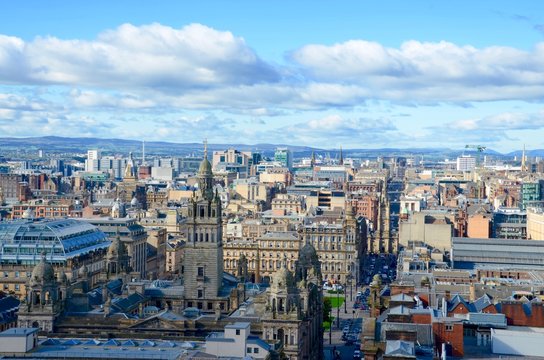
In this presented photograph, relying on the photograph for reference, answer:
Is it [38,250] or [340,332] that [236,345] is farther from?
[38,250]

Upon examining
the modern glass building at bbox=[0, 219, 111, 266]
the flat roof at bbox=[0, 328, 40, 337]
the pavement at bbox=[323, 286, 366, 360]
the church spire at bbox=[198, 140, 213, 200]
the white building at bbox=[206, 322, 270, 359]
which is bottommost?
the pavement at bbox=[323, 286, 366, 360]

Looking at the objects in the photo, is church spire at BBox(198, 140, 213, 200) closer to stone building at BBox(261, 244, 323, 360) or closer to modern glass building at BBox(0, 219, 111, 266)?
stone building at BBox(261, 244, 323, 360)

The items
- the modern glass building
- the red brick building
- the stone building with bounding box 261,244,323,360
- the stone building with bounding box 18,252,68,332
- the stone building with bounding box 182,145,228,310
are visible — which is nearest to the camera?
the red brick building

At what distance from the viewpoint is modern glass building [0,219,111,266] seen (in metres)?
164

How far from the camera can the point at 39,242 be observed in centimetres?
16738

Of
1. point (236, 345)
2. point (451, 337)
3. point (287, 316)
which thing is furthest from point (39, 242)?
point (451, 337)

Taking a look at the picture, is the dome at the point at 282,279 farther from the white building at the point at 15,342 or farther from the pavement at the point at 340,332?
the pavement at the point at 340,332

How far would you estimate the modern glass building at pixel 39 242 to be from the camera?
164 metres

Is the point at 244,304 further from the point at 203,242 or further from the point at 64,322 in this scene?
the point at 64,322

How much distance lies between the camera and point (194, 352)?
91062 millimetres

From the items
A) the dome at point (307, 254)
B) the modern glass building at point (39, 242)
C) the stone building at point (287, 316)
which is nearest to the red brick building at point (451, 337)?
the stone building at point (287, 316)

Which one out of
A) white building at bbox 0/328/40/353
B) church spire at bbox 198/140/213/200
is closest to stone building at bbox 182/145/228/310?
church spire at bbox 198/140/213/200

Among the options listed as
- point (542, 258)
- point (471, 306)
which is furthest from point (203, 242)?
point (542, 258)

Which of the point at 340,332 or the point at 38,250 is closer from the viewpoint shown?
A: the point at 340,332
